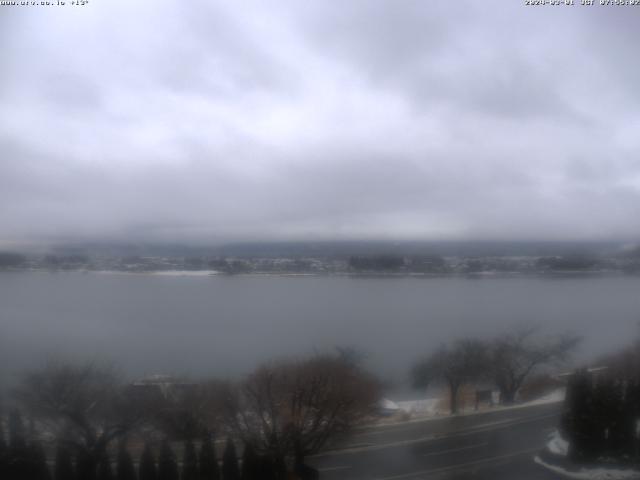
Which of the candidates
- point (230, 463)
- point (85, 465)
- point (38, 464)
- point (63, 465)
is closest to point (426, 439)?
point (230, 463)

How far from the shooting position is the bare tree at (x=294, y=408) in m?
2.60

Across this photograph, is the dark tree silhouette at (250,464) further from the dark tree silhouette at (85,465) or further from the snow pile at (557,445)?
the snow pile at (557,445)

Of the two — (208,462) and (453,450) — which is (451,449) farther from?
(208,462)

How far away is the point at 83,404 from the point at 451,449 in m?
2.07

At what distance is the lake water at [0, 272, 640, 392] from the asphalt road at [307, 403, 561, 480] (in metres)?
0.36

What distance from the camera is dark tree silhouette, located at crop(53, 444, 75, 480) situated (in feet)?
8.20

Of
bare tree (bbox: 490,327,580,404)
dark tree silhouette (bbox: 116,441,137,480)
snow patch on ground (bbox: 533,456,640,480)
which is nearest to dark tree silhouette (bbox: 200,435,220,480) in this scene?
dark tree silhouette (bbox: 116,441,137,480)

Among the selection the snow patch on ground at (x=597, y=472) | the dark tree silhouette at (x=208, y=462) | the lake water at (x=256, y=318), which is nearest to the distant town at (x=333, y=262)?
the lake water at (x=256, y=318)

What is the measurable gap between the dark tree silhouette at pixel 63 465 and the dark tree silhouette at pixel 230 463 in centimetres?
76

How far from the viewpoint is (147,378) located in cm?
267

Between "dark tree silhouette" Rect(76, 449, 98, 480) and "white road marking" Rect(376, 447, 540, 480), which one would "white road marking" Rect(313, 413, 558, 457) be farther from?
"dark tree silhouette" Rect(76, 449, 98, 480)

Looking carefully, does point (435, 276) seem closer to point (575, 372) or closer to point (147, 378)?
point (575, 372)

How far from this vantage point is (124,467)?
248 cm

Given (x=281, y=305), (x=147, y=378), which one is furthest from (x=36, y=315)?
(x=281, y=305)
